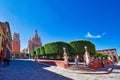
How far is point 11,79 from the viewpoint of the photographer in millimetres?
9023

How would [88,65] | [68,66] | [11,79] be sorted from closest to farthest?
[11,79], [88,65], [68,66]

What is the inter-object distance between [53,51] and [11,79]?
81.2ft

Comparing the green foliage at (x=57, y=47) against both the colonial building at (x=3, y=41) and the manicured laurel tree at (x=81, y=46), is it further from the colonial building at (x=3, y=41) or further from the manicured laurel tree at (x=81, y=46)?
the colonial building at (x=3, y=41)

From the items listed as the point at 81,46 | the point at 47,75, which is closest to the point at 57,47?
the point at 81,46

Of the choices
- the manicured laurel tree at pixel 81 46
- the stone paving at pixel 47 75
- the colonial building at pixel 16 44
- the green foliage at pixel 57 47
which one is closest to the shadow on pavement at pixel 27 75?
the stone paving at pixel 47 75

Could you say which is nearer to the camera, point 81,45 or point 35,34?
point 81,45

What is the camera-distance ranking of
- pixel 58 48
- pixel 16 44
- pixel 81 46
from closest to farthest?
pixel 81 46 → pixel 58 48 → pixel 16 44

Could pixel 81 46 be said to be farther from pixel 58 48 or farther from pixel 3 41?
pixel 3 41

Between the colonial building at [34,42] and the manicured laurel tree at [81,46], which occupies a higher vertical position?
the colonial building at [34,42]

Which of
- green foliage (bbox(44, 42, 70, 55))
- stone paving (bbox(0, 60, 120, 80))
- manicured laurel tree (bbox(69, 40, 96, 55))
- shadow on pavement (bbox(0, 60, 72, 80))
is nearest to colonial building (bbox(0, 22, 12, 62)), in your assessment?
shadow on pavement (bbox(0, 60, 72, 80))

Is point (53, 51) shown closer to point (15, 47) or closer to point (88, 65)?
point (88, 65)

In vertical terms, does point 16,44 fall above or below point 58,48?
above

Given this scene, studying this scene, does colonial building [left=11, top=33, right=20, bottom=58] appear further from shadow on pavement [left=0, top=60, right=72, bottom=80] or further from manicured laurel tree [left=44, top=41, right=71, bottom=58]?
shadow on pavement [left=0, top=60, right=72, bottom=80]

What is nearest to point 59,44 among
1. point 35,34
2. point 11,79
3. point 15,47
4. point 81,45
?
point 81,45
